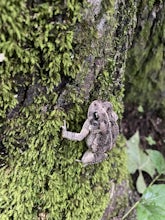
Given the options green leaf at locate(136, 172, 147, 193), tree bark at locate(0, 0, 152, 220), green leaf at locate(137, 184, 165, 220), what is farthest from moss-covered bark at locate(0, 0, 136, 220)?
green leaf at locate(136, 172, 147, 193)

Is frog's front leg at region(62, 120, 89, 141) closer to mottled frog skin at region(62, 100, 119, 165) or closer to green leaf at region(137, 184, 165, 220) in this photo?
mottled frog skin at region(62, 100, 119, 165)

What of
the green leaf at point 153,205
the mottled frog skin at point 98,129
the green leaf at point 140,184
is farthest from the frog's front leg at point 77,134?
the green leaf at point 140,184

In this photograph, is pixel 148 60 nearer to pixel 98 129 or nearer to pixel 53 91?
pixel 98 129

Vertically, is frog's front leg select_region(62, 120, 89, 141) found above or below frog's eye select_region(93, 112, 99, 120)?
below

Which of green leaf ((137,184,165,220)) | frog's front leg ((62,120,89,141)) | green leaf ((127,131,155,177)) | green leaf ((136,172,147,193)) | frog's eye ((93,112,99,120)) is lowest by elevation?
green leaf ((136,172,147,193))

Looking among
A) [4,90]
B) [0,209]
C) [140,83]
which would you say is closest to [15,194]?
[0,209]

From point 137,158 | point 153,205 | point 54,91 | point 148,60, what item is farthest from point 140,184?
point 54,91

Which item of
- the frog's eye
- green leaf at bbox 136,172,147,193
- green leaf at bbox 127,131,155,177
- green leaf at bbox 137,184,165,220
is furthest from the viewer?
green leaf at bbox 127,131,155,177
